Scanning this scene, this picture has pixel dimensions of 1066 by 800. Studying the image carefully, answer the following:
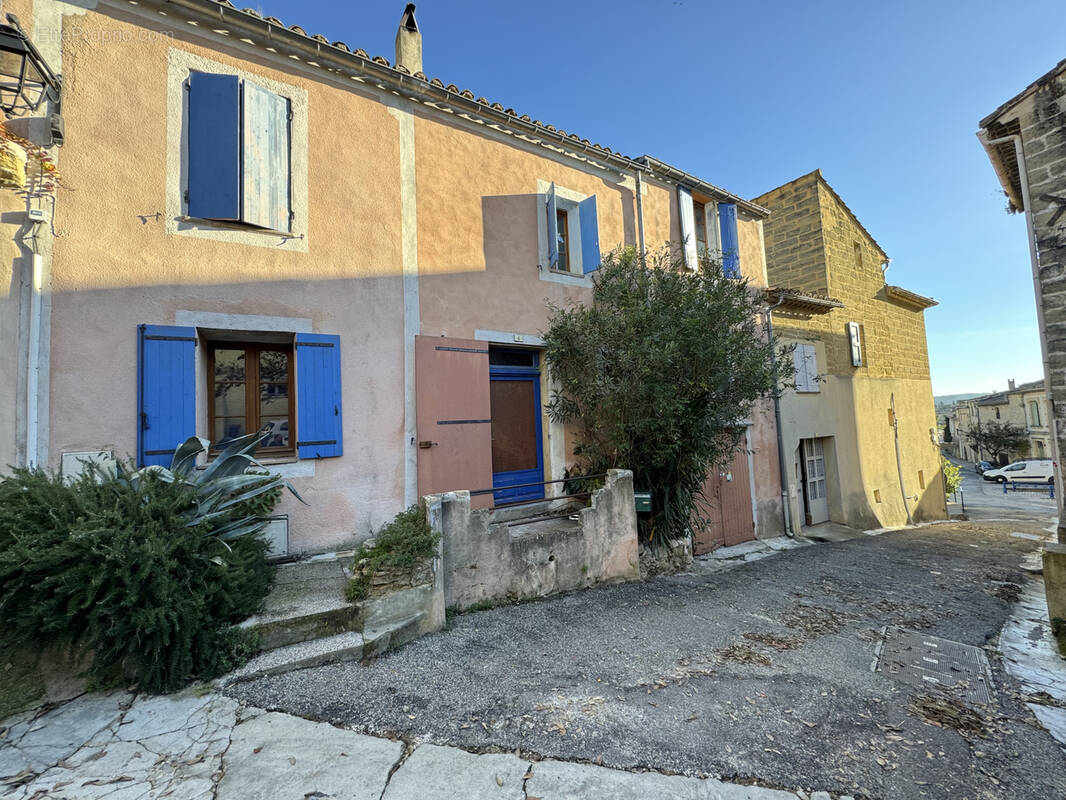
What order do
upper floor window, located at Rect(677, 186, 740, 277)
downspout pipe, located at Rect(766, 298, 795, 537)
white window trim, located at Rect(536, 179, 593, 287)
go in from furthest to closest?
downspout pipe, located at Rect(766, 298, 795, 537)
upper floor window, located at Rect(677, 186, 740, 277)
white window trim, located at Rect(536, 179, 593, 287)

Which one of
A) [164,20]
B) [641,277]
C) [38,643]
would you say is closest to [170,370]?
[38,643]

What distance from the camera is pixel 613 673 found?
11.0ft

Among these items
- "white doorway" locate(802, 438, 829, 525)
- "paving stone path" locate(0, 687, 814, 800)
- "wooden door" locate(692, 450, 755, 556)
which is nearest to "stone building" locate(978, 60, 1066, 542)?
"wooden door" locate(692, 450, 755, 556)

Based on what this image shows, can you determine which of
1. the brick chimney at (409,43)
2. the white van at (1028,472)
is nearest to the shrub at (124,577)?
the brick chimney at (409,43)

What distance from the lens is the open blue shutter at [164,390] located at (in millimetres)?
4184

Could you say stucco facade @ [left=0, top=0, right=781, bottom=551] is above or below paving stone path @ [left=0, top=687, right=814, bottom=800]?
above

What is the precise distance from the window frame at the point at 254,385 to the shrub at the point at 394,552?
5.35ft

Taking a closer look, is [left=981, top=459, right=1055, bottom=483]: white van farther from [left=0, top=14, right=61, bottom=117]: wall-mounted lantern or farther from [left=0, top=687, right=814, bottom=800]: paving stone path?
[left=0, top=14, right=61, bottom=117]: wall-mounted lantern

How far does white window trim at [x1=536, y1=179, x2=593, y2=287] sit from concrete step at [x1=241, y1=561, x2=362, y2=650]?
481cm

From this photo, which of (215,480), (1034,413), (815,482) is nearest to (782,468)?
(815,482)

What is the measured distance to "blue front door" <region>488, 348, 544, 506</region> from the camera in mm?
6422

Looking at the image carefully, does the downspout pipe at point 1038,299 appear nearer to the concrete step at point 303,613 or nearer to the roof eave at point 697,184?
the roof eave at point 697,184

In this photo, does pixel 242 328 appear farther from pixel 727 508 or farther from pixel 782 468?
pixel 782 468

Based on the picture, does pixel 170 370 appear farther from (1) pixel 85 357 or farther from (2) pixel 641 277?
(2) pixel 641 277
